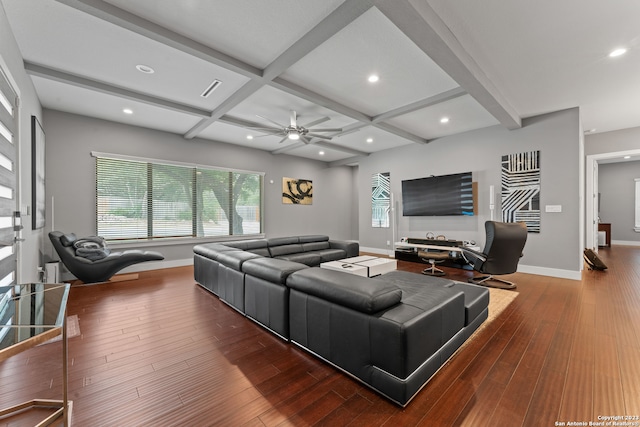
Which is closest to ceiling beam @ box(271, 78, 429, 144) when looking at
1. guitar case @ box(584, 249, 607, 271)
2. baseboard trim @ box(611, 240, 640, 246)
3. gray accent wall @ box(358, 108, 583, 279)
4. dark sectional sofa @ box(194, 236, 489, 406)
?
gray accent wall @ box(358, 108, 583, 279)

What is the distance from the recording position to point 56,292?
1.43 meters

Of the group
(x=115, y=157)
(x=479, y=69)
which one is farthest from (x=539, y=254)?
(x=115, y=157)

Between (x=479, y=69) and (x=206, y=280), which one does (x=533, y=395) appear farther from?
(x=206, y=280)

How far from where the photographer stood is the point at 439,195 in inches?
237

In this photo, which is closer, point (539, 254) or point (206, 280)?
point (206, 280)

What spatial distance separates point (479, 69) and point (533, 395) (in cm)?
334

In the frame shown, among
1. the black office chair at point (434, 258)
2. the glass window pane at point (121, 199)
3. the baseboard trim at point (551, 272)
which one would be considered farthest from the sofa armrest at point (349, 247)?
the glass window pane at point (121, 199)

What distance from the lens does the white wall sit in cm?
229

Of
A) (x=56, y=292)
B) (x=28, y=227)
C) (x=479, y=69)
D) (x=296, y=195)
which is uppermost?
(x=479, y=69)

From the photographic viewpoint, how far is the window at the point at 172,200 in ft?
16.2

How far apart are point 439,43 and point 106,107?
198 inches

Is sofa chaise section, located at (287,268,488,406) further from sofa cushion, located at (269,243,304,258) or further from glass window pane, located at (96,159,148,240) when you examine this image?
glass window pane, located at (96,159,148,240)

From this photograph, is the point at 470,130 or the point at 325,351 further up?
the point at 470,130

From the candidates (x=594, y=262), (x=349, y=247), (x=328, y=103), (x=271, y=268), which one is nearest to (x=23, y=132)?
(x=271, y=268)
